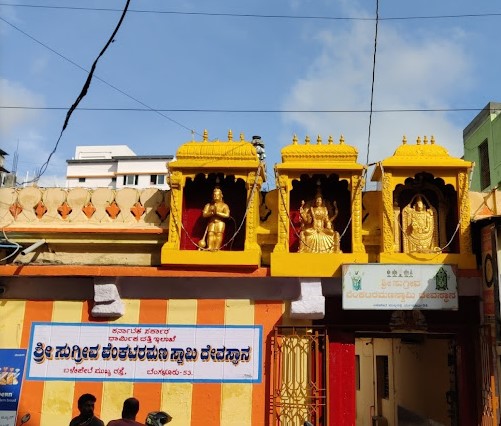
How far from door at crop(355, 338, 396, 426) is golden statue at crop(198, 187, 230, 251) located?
32.4 ft

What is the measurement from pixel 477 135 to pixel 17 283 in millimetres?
14692

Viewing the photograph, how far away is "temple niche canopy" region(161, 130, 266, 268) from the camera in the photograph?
8.89 meters

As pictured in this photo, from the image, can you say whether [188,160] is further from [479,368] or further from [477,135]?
[477,135]

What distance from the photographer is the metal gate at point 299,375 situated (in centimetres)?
842

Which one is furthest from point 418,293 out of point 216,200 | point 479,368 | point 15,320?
point 15,320

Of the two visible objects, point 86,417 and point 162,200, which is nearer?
point 86,417

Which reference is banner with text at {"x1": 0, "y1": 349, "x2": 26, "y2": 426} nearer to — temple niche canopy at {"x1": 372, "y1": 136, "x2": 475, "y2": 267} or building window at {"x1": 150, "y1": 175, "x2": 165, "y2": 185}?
temple niche canopy at {"x1": 372, "y1": 136, "x2": 475, "y2": 267}

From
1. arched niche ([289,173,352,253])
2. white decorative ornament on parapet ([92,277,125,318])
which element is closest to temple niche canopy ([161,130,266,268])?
arched niche ([289,173,352,253])

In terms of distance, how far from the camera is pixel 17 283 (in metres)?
9.27

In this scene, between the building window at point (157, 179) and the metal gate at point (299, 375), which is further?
the building window at point (157, 179)

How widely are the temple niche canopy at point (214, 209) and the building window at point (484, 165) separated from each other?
1021 centimetres

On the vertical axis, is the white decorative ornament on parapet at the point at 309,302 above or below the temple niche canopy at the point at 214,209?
below

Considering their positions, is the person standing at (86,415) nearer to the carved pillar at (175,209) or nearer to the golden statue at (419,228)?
the carved pillar at (175,209)

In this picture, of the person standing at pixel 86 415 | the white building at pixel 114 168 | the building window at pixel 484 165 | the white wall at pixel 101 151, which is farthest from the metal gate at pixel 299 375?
the white wall at pixel 101 151
